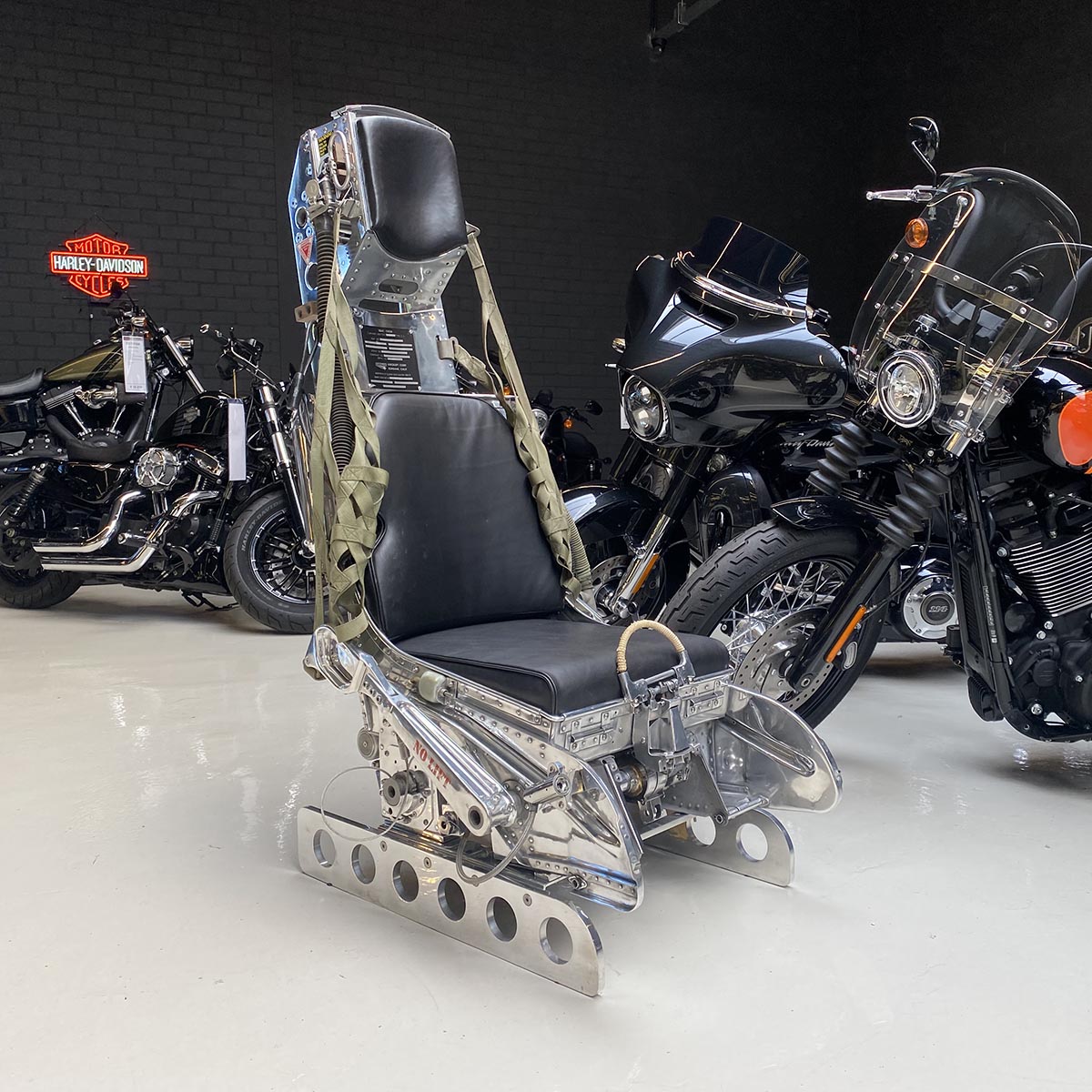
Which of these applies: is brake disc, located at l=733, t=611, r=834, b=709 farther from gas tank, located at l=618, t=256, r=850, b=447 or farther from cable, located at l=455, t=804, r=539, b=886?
cable, located at l=455, t=804, r=539, b=886

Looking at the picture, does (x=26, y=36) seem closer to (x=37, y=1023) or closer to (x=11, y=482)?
(x=11, y=482)

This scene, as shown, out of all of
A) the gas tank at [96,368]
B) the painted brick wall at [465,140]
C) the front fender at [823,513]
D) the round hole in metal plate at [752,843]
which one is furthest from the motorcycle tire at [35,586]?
the round hole in metal plate at [752,843]

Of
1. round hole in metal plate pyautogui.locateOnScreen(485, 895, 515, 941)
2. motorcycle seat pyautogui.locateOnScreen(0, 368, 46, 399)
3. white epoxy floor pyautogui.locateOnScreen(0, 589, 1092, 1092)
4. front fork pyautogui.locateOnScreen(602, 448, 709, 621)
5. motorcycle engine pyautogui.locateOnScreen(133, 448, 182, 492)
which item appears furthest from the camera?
motorcycle seat pyautogui.locateOnScreen(0, 368, 46, 399)

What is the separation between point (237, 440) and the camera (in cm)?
457

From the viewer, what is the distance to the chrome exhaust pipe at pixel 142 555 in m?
4.66

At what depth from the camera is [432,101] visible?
7.57 metres

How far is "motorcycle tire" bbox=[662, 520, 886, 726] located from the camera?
2.39 m

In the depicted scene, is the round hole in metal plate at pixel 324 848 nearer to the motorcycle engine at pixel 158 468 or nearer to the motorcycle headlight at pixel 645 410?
the motorcycle headlight at pixel 645 410

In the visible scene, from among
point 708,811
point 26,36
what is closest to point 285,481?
point 708,811

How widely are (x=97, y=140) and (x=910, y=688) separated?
6.12 metres

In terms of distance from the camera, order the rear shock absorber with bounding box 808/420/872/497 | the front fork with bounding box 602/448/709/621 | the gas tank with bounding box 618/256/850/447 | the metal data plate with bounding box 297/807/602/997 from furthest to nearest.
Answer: the front fork with bounding box 602/448/709/621 < the gas tank with bounding box 618/256/850/447 < the rear shock absorber with bounding box 808/420/872/497 < the metal data plate with bounding box 297/807/602/997

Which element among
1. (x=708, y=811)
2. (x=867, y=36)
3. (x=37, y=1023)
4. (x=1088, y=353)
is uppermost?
(x=867, y=36)

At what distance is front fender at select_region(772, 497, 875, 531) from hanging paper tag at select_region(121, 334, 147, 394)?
3628 millimetres

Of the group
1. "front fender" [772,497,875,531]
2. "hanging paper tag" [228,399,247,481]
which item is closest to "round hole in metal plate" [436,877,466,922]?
"front fender" [772,497,875,531]
